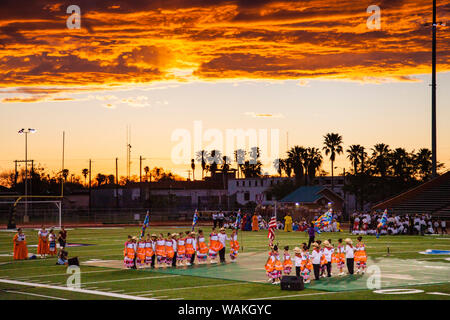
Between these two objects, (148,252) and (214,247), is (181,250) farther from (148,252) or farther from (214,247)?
(214,247)

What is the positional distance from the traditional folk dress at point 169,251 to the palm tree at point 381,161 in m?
75.2

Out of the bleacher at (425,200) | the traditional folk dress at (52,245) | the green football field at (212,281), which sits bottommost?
the green football field at (212,281)

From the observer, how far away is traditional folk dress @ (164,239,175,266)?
1235 inches

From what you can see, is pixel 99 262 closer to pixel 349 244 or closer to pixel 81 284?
pixel 81 284

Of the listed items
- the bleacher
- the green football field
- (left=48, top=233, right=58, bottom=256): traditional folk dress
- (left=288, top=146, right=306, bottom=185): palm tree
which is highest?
(left=288, top=146, right=306, bottom=185): palm tree

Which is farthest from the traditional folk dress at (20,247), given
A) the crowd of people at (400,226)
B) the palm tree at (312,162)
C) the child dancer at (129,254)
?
the palm tree at (312,162)

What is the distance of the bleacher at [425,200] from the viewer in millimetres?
70188

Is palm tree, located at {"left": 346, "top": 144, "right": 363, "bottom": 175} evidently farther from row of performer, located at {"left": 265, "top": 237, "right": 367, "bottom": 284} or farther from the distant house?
row of performer, located at {"left": 265, "top": 237, "right": 367, "bottom": 284}

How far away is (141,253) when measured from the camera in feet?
102

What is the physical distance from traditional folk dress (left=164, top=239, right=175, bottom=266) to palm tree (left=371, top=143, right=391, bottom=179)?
7518cm

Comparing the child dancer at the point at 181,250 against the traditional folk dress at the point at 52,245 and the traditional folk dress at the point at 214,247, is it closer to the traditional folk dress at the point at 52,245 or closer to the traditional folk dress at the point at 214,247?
the traditional folk dress at the point at 214,247

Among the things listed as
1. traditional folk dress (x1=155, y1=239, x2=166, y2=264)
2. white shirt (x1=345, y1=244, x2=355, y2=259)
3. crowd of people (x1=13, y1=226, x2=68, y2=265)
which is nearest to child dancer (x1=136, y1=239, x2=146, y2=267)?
traditional folk dress (x1=155, y1=239, x2=166, y2=264)

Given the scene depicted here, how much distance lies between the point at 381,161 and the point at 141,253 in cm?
7673

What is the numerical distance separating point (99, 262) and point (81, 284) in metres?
8.68
